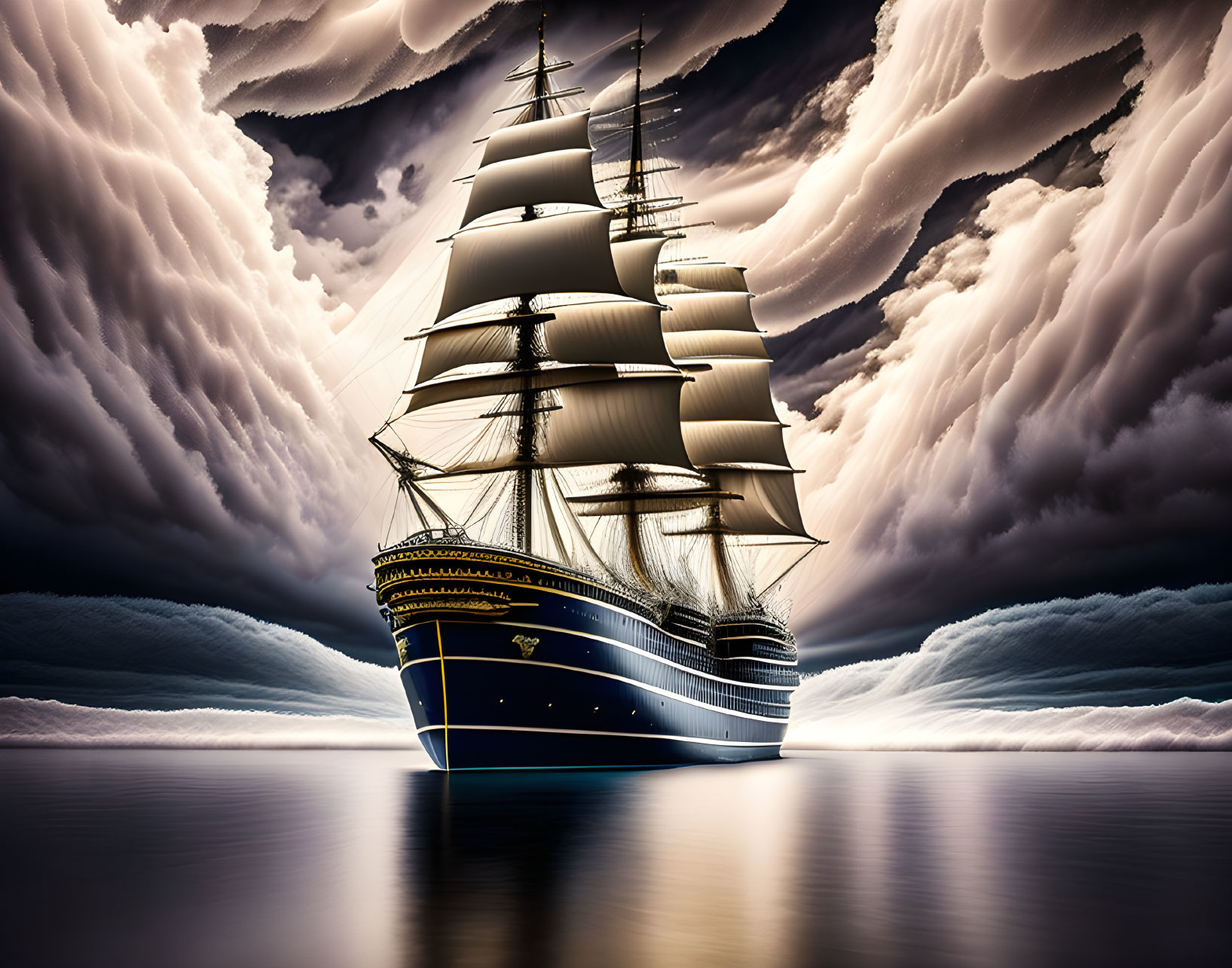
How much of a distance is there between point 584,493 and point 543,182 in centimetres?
1804

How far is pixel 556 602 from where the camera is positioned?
120 ft

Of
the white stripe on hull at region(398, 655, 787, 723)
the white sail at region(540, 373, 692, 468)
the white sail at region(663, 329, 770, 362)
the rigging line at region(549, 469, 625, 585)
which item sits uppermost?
the white sail at region(663, 329, 770, 362)

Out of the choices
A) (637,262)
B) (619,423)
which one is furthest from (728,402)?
(619,423)

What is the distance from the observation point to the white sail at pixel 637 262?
55406mm

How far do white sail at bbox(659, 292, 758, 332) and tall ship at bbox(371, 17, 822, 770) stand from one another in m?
0.12

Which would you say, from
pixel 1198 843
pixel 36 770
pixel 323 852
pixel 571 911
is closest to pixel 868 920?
pixel 571 911

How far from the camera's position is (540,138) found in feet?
157

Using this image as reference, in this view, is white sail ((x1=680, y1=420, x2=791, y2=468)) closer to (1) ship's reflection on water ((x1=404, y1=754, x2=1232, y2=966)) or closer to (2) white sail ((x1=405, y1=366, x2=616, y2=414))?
(2) white sail ((x1=405, y1=366, x2=616, y2=414))

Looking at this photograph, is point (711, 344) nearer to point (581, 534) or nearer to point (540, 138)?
point (540, 138)

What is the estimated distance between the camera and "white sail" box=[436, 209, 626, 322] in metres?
45.4

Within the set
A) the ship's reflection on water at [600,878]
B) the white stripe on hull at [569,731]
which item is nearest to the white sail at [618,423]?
the white stripe on hull at [569,731]

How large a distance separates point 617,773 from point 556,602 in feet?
20.7

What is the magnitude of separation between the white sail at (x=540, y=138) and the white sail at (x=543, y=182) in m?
0.37

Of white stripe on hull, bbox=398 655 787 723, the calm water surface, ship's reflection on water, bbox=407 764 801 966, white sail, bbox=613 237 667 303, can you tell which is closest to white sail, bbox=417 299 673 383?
white sail, bbox=613 237 667 303
